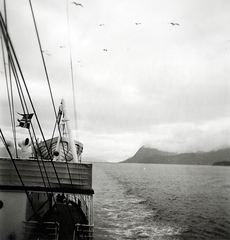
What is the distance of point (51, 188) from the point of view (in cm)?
1155

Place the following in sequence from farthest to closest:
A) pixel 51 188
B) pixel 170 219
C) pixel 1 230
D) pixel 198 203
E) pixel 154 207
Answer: pixel 198 203
pixel 154 207
pixel 170 219
pixel 51 188
pixel 1 230

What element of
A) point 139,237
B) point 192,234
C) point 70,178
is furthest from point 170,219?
point 70,178

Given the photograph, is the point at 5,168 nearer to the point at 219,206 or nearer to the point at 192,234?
the point at 192,234

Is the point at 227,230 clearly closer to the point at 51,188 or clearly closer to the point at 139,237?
the point at 139,237

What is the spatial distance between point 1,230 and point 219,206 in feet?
109

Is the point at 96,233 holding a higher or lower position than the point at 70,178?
lower

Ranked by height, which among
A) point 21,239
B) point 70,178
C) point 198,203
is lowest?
point 198,203

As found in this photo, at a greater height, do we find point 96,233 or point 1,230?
point 1,230

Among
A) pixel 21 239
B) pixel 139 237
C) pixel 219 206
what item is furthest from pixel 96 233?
pixel 219 206

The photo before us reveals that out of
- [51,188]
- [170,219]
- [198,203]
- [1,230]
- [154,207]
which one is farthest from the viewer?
[198,203]

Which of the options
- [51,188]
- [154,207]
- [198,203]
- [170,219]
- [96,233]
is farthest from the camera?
[198,203]

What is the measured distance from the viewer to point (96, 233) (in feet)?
68.9

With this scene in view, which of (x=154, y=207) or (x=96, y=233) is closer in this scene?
(x=96, y=233)

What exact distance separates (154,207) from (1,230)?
91.6 feet
